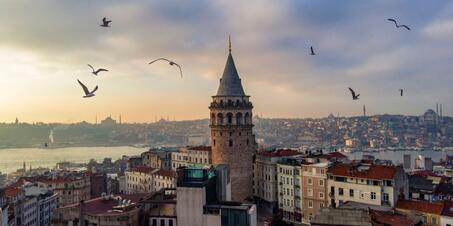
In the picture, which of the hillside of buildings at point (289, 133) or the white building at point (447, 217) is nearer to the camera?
the white building at point (447, 217)

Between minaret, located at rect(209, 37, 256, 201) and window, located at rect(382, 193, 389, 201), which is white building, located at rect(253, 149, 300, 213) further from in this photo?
window, located at rect(382, 193, 389, 201)

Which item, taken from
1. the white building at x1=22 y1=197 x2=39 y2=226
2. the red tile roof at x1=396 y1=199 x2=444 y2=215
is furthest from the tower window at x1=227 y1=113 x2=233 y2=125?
the white building at x1=22 y1=197 x2=39 y2=226

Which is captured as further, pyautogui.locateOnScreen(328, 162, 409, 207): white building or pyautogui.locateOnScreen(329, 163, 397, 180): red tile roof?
pyautogui.locateOnScreen(329, 163, 397, 180): red tile roof

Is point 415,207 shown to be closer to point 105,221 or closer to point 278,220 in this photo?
point 278,220

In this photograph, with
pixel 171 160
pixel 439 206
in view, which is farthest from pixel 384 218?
pixel 171 160

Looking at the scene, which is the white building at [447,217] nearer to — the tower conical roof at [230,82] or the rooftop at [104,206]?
the rooftop at [104,206]

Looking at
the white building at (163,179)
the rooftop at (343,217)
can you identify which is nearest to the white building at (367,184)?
the rooftop at (343,217)
